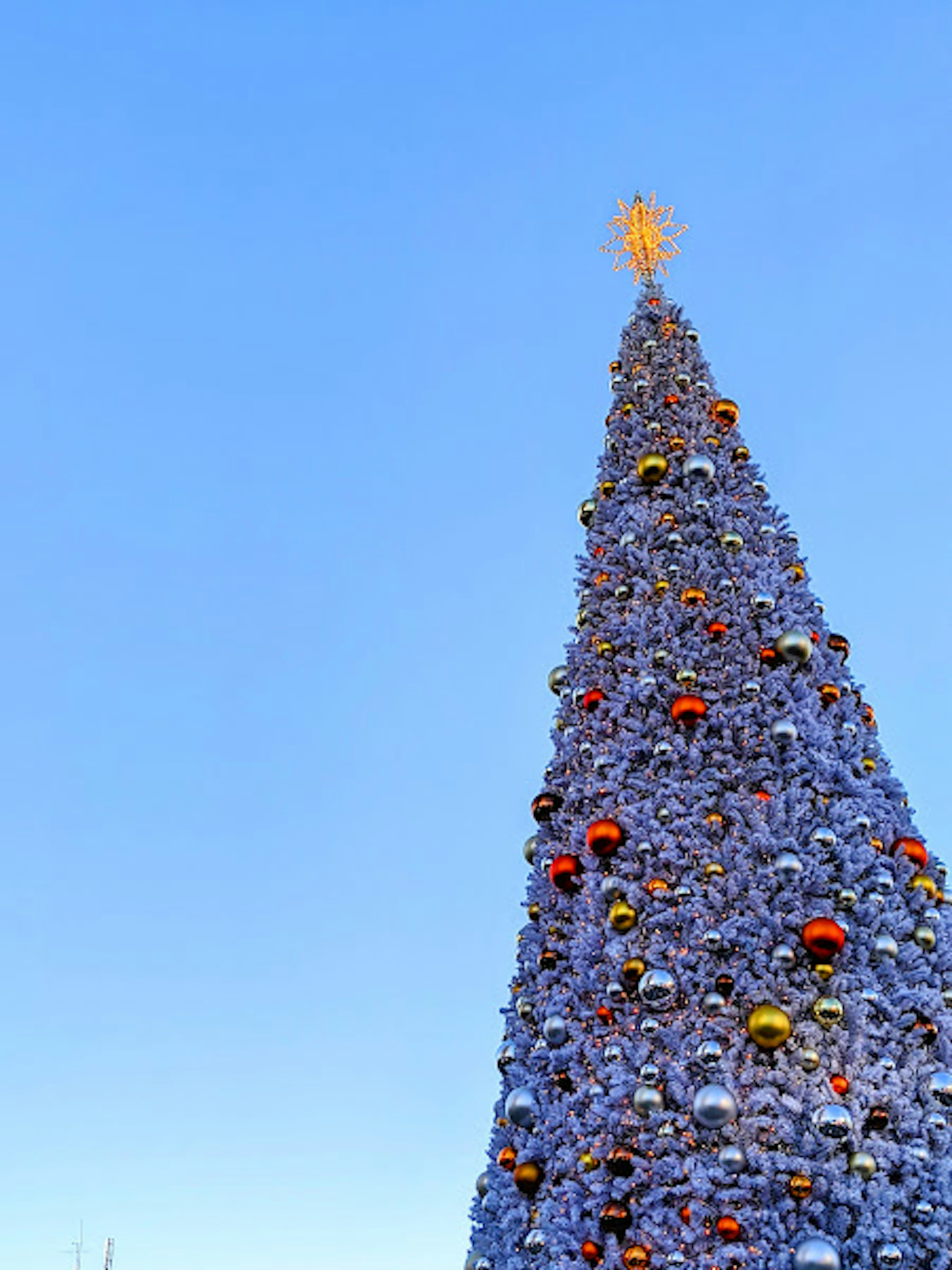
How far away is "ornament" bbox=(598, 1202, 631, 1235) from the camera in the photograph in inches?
130

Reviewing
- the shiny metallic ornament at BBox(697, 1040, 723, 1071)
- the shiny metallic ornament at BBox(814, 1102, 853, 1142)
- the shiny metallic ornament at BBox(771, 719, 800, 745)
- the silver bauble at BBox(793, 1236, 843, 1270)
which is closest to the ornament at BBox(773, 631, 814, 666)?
the shiny metallic ornament at BBox(771, 719, 800, 745)

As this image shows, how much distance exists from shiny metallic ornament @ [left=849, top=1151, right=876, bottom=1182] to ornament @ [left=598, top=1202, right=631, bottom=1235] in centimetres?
69

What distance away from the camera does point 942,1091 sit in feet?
10.9

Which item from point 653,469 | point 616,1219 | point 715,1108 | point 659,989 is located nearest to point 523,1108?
point 616,1219

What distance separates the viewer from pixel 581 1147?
3.54 meters

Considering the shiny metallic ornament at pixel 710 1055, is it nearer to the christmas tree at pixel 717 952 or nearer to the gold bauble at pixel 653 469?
the christmas tree at pixel 717 952

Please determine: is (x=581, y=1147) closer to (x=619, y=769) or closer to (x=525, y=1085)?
(x=525, y=1085)

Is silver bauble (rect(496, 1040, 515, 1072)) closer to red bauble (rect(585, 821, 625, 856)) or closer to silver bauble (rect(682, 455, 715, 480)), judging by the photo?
red bauble (rect(585, 821, 625, 856))

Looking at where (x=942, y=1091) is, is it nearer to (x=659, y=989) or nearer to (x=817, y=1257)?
(x=817, y=1257)

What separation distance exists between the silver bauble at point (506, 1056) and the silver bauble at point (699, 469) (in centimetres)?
268

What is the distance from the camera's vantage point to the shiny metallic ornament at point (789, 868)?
12.2 feet

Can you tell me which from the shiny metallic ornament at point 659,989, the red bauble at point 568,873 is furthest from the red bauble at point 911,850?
the red bauble at point 568,873

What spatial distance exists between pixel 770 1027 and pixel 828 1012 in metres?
0.21

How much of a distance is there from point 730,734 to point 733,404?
213 centimetres
